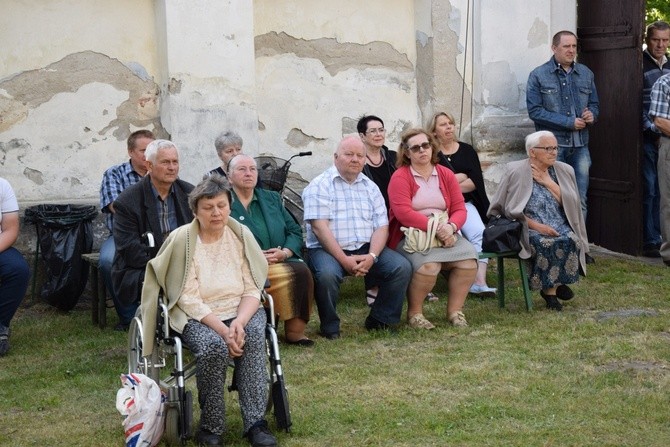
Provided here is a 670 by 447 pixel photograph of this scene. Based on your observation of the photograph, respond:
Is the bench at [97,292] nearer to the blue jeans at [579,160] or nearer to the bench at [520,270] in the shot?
the bench at [520,270]

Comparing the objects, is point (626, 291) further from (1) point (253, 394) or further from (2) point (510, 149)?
(1) point (253, 394)

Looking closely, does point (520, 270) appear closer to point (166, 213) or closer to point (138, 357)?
point (166, 213)

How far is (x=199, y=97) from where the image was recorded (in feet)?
30.1

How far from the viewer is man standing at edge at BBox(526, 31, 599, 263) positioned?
9828mm

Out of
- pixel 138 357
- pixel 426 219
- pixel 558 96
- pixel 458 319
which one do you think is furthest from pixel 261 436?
pixel 558 96

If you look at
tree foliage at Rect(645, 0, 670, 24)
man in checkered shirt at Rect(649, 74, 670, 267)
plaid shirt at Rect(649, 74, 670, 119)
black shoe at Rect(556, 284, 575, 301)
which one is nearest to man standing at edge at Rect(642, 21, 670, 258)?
man in checkered shirt at Rect(649, 74, 670, 267)

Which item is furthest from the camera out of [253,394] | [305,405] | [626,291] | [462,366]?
[626,291]

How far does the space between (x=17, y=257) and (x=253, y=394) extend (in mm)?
2901

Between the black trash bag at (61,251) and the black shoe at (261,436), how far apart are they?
11.7 ft

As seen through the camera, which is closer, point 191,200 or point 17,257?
point 191,200

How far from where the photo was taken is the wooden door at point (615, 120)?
1000cm

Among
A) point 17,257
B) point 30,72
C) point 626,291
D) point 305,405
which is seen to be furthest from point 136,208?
point 626,291

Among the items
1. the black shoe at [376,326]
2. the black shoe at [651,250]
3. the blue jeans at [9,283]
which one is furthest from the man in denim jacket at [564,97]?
the blue jeans at [9,283]

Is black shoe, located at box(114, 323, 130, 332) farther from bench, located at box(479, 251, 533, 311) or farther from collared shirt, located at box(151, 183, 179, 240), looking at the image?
bench, located at box(479, 251, 533, 311)
